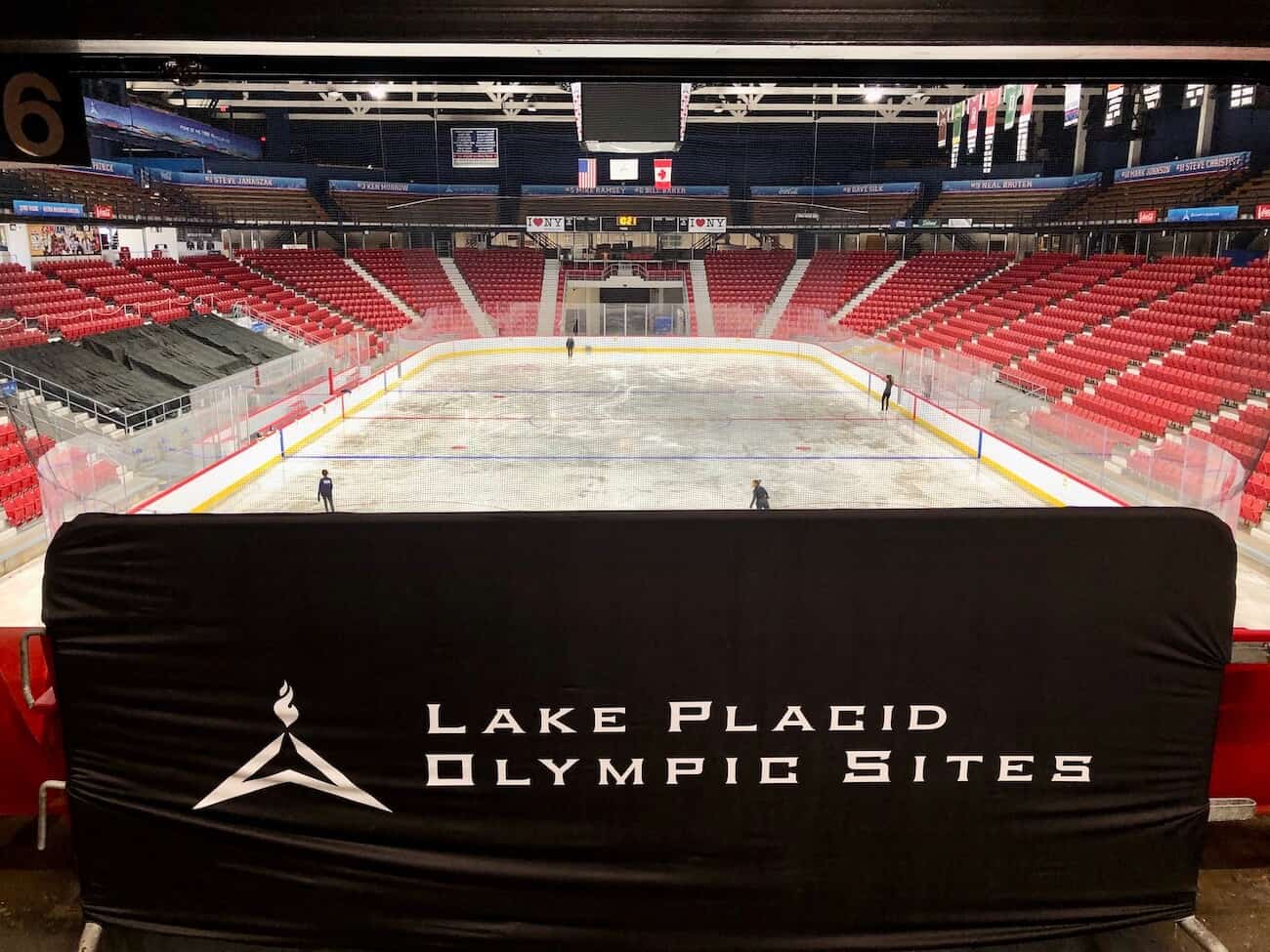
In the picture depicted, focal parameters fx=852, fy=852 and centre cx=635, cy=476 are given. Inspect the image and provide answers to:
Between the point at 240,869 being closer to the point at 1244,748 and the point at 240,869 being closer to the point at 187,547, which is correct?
the point at 187,547

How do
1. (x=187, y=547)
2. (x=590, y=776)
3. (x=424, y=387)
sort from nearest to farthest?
(x=187, y=547) → (x=590, y=776) → (x=424, y=387)

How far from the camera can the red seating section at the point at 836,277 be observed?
30.8 metres

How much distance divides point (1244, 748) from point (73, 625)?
3666 millimetres

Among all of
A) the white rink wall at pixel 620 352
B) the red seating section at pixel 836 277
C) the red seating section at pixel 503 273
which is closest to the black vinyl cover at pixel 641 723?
the white rink wall at pixel 620 352

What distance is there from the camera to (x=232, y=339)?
20.1 metres

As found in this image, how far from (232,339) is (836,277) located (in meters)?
21.0

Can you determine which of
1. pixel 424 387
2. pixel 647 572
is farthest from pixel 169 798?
pixel 424 387

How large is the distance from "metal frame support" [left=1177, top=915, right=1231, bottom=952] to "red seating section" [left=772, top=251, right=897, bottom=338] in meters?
27.4

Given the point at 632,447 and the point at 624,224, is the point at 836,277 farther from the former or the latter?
the point at 632,447

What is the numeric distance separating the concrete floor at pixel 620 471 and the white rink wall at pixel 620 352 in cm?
24

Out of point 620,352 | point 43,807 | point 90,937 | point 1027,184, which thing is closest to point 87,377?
point 43,807

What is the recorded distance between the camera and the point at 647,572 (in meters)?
2.31

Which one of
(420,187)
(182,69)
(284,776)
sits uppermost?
(420,187)

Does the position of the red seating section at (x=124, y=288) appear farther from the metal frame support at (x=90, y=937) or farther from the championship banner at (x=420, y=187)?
the metal frame support at (x=90, y=937)
